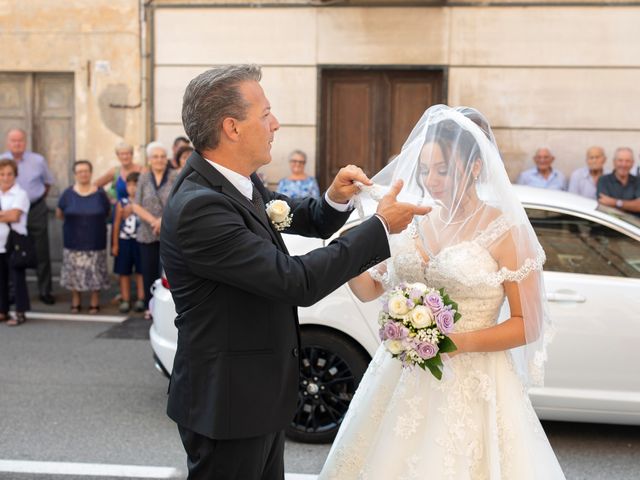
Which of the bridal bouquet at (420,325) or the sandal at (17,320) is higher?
the bridal bouquet at (420,325)

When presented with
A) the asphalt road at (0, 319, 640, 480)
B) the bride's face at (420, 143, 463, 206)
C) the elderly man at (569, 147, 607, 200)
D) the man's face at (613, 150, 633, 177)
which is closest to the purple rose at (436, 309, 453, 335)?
the bride's face at (420, 143, 463, 206)

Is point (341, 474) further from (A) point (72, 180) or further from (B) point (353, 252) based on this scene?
(A) point (72, 180)

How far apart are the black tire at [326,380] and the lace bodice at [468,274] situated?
201cm

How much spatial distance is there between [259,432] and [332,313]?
2609 millimetres

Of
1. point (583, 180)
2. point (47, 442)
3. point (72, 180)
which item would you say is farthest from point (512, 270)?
point (72, 180)

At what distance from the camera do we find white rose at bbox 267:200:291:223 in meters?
3.08

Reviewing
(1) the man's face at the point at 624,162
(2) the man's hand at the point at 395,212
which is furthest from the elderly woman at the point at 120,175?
(2) the man's hand at the point at 395,212

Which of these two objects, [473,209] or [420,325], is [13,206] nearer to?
[473,209]

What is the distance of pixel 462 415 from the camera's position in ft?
10.8

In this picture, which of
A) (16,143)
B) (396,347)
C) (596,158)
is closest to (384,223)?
(396,347)

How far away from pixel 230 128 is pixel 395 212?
62 cm

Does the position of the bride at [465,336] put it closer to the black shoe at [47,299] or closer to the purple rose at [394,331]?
the purple rose at [394,331]

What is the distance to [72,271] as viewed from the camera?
972cm

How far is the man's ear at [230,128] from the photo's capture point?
275 centimetres
